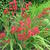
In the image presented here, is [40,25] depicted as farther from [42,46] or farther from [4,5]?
[4,5]

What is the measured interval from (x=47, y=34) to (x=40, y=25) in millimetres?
270

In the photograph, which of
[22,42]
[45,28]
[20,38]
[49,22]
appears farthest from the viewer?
[49,22]

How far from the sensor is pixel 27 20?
4168 millimetres

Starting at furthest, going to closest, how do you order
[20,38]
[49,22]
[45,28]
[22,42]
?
1. [49,22]
2. [45,28]
3. [22,42]
4. [20,38]

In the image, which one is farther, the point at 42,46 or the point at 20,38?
the point at 42,46

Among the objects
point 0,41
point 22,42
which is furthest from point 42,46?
point 0,41

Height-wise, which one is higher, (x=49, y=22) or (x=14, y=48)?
(x=49, y=22)

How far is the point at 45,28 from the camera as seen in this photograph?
4.61 metres

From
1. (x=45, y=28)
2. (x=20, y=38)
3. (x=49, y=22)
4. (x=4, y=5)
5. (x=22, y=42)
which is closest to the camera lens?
(x=20, y=38)

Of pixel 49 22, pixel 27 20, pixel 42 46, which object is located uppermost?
pixel 27 20

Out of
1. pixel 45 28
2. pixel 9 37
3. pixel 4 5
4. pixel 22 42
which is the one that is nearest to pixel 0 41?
pixel 9 37

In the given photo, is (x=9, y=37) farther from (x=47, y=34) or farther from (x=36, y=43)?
(x=47, y=34)

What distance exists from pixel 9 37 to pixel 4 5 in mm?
1659

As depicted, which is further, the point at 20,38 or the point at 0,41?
the point at 0,41
